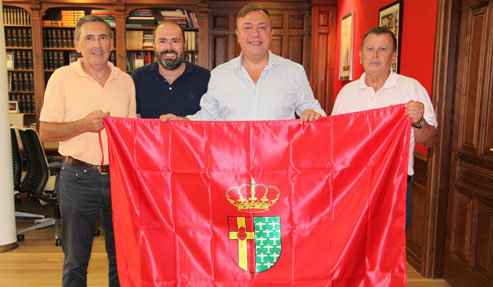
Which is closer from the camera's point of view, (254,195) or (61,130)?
(254,195)

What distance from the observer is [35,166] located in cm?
380

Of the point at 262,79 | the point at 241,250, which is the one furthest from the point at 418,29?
the point at 241,250

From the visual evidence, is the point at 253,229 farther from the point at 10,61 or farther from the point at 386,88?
the point at 10,61

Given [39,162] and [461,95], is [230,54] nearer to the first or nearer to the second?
[39,162]

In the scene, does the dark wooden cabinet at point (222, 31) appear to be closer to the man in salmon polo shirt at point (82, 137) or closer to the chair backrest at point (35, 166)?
the chair backrest at point (35, 166)

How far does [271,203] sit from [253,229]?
0.13 m

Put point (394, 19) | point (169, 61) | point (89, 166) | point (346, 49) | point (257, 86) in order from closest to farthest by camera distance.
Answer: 1. point (89, 166)
2. point (257, 86)
3. point (169, 61)
4. point (394, 19)
5. point (346, 49)

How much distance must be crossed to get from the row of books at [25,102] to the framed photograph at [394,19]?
4974 mm

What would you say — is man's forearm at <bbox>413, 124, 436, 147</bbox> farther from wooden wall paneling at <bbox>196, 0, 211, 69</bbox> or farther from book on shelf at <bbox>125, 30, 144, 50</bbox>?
book on shelf at <bbox>125, 30, 144, 50</bbox>

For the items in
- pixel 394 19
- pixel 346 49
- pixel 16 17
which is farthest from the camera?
pixel 16 17

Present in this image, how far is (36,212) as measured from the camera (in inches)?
187

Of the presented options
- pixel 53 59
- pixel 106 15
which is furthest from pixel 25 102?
pixel 106 15

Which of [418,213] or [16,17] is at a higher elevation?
[16,17]

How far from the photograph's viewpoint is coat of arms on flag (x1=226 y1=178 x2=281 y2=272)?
1.66 metres
